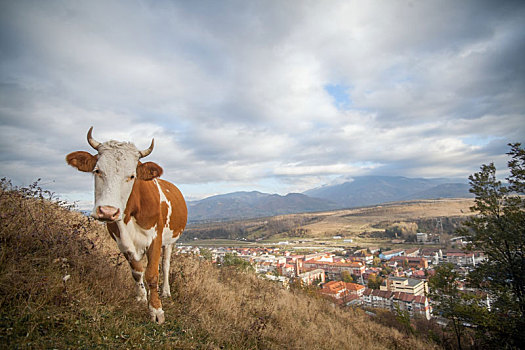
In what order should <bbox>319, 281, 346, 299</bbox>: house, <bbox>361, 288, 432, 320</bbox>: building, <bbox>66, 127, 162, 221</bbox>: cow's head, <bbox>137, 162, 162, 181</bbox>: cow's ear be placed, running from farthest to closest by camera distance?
<bbox>361, 288, 432, 320</bbox>: building → <bbox>319, 281, 346, 299</bbox>: house → <bbox>137, 162, 162, 181</bbox>: cow's ear → <bbox>66, 127, 162, 221</bbox>: cow's head

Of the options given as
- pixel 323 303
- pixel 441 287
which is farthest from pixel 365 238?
pixel 323 303

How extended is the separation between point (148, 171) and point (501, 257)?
61.9 feet

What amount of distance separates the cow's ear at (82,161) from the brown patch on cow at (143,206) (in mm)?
601

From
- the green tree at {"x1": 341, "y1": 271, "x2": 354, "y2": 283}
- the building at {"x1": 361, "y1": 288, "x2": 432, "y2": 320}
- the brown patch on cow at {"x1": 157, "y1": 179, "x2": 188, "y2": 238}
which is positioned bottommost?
the green tree at {"x1": 341, "y1": 271, "x2": 354, "y2": 283}

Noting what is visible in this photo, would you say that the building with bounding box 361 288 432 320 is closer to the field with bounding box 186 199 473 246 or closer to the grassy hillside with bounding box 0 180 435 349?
the grassy hillside with bounding box 0 180 435 349

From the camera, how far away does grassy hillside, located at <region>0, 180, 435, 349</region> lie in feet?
9.46

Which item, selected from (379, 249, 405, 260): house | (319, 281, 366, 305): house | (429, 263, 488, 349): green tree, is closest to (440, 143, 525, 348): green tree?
(429, 263, 488, 349): green tree

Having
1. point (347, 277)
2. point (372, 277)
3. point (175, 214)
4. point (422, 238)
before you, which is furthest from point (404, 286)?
point (422, 238)

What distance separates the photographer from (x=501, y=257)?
14086 millimetres

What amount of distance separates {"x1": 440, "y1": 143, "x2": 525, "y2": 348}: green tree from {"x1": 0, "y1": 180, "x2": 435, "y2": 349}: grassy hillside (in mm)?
11394

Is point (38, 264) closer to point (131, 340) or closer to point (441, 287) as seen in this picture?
point (131, 340)

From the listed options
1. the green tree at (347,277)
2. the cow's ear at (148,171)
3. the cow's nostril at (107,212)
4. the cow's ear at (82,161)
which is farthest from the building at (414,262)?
the cow's ear at (82,161)

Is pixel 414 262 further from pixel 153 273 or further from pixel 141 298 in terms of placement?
pixel 153 273

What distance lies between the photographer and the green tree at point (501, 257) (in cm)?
1202
